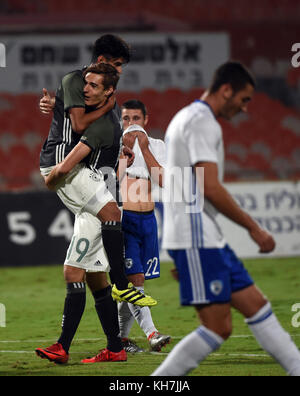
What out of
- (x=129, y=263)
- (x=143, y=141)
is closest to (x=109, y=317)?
(x=129, y=263)

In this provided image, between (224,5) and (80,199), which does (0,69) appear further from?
(80,199)

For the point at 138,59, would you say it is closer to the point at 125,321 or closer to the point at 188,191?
the point at 125,321

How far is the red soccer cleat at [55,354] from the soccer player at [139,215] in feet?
2.58

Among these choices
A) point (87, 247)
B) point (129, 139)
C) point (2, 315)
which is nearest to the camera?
point (87, 247)

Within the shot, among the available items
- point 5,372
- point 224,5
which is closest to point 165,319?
point 5,372

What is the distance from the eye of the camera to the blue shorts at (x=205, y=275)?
13.3ft

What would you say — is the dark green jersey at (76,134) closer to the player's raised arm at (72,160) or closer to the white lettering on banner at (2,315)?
the player's raised arm at (72,160)

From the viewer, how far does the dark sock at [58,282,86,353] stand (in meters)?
5.56

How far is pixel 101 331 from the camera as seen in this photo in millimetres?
7250

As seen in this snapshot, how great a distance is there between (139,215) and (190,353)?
2.52m

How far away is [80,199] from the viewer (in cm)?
557

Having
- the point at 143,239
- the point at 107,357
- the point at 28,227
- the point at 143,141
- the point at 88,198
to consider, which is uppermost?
the point at 143,141

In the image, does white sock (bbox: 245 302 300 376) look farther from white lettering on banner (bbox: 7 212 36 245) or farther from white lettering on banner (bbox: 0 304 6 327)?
white lettering on banner (bbox: 7 212 36 245)
